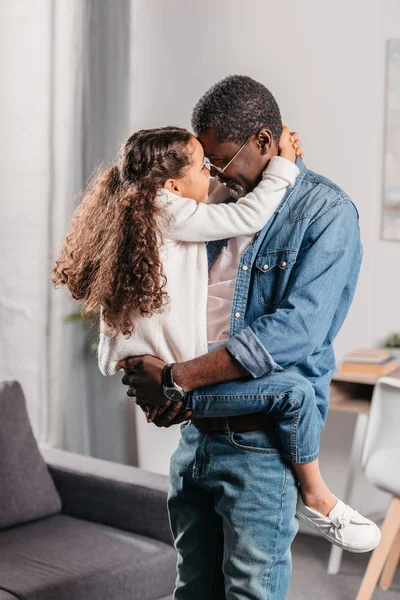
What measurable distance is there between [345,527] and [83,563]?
1.13 m

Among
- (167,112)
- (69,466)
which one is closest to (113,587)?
(69,466)

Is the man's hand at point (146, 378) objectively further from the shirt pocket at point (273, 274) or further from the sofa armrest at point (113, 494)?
the sofa armrest at point (113, 494)

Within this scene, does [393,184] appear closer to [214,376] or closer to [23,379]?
[23,379]

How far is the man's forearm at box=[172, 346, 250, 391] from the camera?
1515mm

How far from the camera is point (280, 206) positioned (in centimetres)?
Result: 162

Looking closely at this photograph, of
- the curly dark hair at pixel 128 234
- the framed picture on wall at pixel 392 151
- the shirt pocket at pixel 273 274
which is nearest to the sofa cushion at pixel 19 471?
the curly dark hair at pixel 128 234

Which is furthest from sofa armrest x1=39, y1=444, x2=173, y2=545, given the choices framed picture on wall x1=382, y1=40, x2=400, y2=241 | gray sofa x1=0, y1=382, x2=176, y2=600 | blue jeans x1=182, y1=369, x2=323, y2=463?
framed picture on wall x1=382, y1=40, x2=400, y2=241

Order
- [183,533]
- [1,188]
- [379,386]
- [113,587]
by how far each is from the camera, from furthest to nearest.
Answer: [1,188], [379,386], [113,587], [183,533]

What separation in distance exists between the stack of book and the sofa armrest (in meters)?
0.89

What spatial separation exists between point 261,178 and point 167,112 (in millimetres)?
2074

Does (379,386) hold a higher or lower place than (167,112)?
lower

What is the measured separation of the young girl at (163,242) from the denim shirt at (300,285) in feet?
0.17

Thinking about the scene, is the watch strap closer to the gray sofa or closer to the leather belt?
the leather belt

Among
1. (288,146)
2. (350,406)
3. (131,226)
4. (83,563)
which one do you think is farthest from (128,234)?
(350,406)
